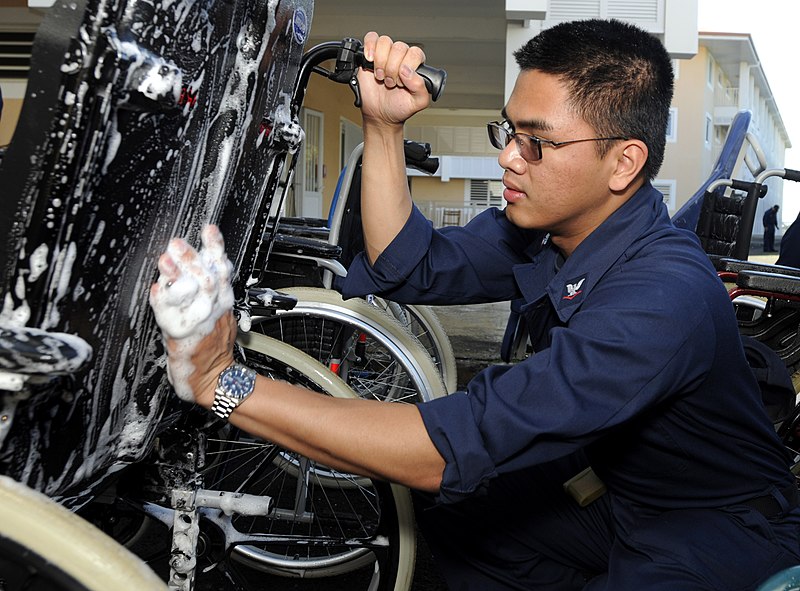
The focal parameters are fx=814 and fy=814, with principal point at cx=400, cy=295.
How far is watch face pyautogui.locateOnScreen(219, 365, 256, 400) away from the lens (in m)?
1.37

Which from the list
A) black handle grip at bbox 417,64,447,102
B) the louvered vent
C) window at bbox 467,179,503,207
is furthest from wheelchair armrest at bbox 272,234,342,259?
window at bbox 467,179,503,207

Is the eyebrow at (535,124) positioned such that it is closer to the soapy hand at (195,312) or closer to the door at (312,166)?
Result: the soapy hand at (195,312)

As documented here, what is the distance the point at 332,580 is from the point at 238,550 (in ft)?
1.16

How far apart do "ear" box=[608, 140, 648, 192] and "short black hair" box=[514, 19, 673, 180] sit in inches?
0.9

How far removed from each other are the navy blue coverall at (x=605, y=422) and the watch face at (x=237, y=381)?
1.06 feet

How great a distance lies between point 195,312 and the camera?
4.15 ft

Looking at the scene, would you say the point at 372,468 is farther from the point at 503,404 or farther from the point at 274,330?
the point at 274,330

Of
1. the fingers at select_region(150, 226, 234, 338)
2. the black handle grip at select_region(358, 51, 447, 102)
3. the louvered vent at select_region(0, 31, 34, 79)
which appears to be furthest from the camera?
the louvered vent at select_region(0, 31, 34, 79)

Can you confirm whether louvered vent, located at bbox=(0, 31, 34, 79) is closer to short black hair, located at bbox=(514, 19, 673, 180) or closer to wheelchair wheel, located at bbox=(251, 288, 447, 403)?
wheelchair wheel, located at bbox=(251, 288, 447, 403)

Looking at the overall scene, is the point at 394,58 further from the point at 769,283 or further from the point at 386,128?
the point at 769,283

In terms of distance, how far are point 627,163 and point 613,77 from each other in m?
0.18

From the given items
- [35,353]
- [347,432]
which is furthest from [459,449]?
[35,353]

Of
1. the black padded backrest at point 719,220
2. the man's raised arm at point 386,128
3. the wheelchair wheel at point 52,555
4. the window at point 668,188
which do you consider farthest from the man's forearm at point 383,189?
the window at point 668,188

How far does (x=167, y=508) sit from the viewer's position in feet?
6.05
